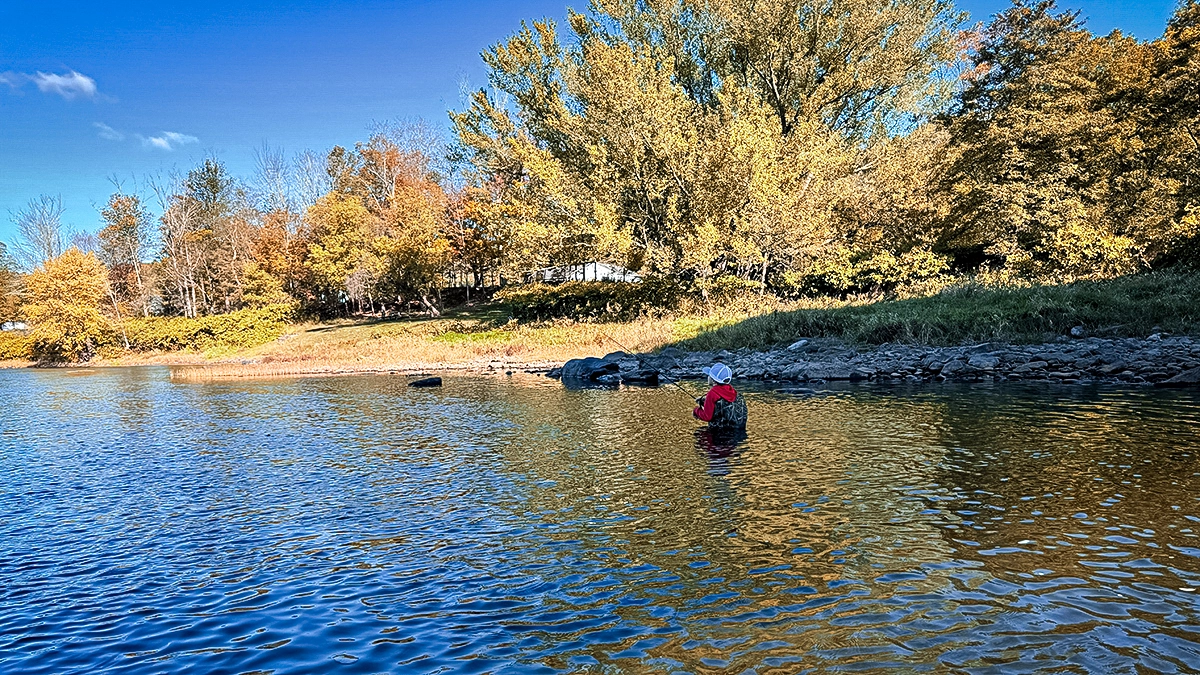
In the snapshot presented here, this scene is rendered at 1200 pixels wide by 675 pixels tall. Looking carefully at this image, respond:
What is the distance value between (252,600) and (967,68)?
210ft

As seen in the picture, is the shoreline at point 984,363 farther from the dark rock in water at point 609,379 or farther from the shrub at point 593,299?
the shrub at point 593,299

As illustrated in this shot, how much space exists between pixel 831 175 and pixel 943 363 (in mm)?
19431

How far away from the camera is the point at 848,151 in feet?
140

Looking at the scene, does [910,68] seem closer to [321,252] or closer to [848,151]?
[848,151]

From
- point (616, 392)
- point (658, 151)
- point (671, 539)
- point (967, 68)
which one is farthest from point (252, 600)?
point (967, 68)

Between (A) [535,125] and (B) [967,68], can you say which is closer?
(A) [535,125]

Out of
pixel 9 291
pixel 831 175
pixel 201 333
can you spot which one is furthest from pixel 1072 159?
pixel 9 291

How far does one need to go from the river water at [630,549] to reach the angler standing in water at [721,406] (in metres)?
0.53

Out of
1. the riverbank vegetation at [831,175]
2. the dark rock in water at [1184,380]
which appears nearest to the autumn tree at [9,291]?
the riverbank vegetation at [831,175]

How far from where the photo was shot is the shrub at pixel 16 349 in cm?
6162

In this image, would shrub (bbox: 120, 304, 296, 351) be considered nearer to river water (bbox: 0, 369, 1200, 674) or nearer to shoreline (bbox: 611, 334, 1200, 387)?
shoreline (bbox: 611, 334, 1200, 387)

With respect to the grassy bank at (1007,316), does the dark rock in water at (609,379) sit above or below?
below

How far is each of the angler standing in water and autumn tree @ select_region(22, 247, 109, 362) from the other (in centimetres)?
6009

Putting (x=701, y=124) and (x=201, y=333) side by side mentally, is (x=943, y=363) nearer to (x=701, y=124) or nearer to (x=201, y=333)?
(x=701, y=124)
